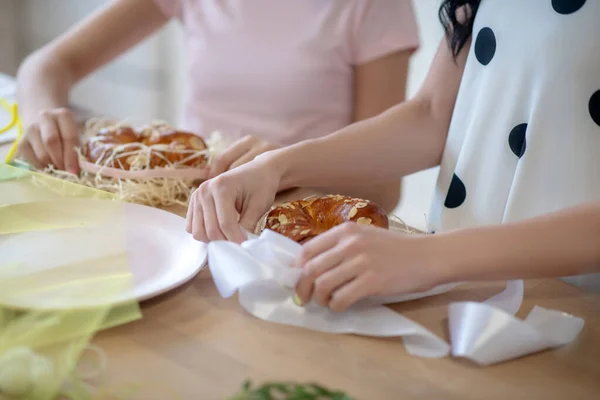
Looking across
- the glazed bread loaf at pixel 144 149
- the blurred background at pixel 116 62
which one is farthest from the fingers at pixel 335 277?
the blurred background at pixel 116 62

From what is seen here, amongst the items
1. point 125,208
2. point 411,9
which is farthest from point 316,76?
point 125,208

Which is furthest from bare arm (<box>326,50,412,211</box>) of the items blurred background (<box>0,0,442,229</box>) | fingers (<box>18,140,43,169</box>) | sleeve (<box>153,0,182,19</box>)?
blurred background (<box>0,0,442,229</box>)

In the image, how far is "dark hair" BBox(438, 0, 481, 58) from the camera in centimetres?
104

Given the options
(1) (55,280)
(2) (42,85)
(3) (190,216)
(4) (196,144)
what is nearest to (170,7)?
(2) (42,85)

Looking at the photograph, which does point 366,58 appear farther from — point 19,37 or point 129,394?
point 19,37

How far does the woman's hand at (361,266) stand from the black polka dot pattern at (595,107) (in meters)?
0.34

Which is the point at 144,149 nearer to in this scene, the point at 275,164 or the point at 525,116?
the point at 275,164

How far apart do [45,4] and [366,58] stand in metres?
2.50

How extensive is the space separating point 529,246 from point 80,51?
1.19m

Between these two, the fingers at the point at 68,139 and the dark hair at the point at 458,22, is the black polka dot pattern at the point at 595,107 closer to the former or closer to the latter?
the dark hair at the point at 458,22

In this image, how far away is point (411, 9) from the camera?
1.50 meters

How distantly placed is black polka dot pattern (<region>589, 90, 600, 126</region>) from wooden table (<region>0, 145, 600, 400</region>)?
11.3 inches

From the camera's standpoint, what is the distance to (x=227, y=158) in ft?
3.61

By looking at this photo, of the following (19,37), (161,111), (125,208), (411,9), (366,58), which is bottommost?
(161,111)
